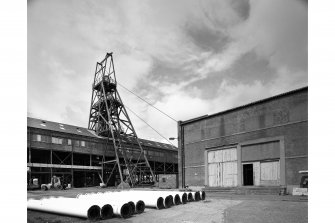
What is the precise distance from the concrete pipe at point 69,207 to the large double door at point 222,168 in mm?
14465

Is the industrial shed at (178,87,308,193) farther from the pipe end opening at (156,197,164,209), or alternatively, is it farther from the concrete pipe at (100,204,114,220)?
the concrete pipe at (100,204,114,220)

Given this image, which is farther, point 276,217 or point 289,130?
point 289,130

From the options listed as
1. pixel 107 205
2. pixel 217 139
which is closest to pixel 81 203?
pixel 107 205

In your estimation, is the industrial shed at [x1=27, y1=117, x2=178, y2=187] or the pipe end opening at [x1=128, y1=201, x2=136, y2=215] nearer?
the pipe end opening at [x1=128, y1=201, x2=136, y2=215]

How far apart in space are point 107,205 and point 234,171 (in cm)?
1430

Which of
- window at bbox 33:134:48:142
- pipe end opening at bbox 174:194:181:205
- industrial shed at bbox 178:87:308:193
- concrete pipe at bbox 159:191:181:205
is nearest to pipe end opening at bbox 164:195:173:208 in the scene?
concrete pipe at bbox 159:191:181:205

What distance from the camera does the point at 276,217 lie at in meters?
8.74

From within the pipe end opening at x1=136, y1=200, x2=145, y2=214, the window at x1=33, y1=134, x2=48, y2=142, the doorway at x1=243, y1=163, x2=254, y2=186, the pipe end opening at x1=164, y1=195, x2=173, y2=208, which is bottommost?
the doorway at x1=243, y1=163, x2=254, y2=186

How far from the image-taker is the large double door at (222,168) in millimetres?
21031

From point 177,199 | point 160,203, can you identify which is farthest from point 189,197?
point 160,203

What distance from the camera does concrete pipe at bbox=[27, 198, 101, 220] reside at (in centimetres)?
845

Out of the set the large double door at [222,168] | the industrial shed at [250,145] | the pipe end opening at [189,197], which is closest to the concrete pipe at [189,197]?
the pipe end opening at [189,197]
